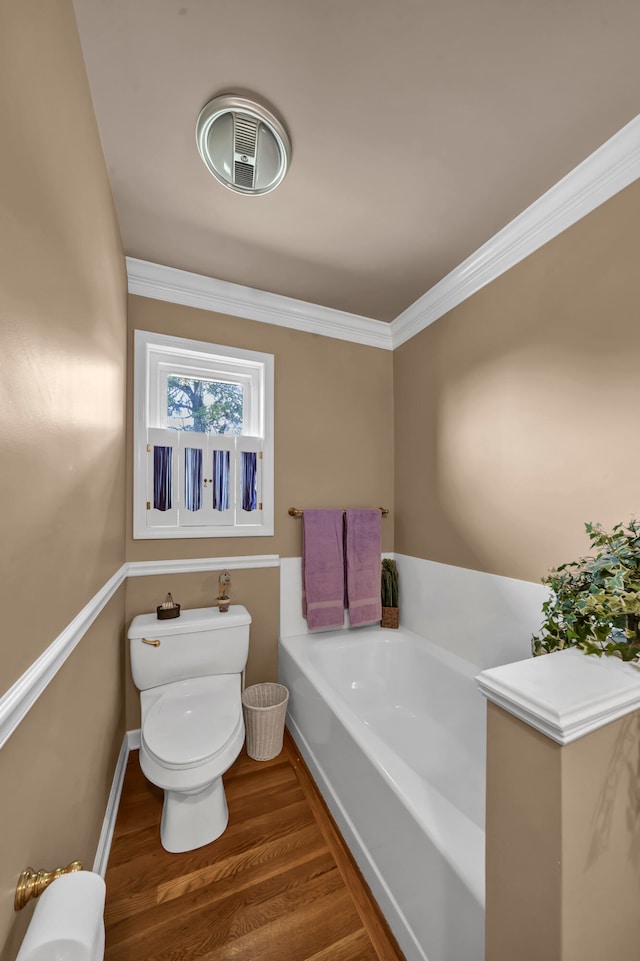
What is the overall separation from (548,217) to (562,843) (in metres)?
2.02

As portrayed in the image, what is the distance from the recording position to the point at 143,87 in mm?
1145

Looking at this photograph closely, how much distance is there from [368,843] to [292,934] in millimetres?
328

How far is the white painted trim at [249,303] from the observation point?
2027mm

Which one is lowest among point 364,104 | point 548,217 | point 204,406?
point 204,406

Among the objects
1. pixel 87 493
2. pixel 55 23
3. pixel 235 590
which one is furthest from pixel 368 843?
pixel 55 23

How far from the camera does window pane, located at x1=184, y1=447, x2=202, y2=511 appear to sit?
2.10 m

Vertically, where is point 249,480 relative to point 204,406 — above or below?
below

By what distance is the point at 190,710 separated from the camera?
64.2 inches

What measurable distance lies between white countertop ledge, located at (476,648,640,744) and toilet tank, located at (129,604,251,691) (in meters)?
1.44

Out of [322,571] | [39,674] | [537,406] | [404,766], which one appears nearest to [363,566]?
[322,571]

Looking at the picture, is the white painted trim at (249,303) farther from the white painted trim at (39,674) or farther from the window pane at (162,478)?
the white painted trim at (39,674)

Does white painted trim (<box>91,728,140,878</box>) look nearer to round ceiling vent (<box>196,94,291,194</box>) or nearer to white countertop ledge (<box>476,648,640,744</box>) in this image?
white countertop ledge (<box>476,648,640,744</box>)

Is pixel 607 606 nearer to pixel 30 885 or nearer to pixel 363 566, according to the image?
pixel 30 885

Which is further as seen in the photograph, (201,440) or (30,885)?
(201,440)
